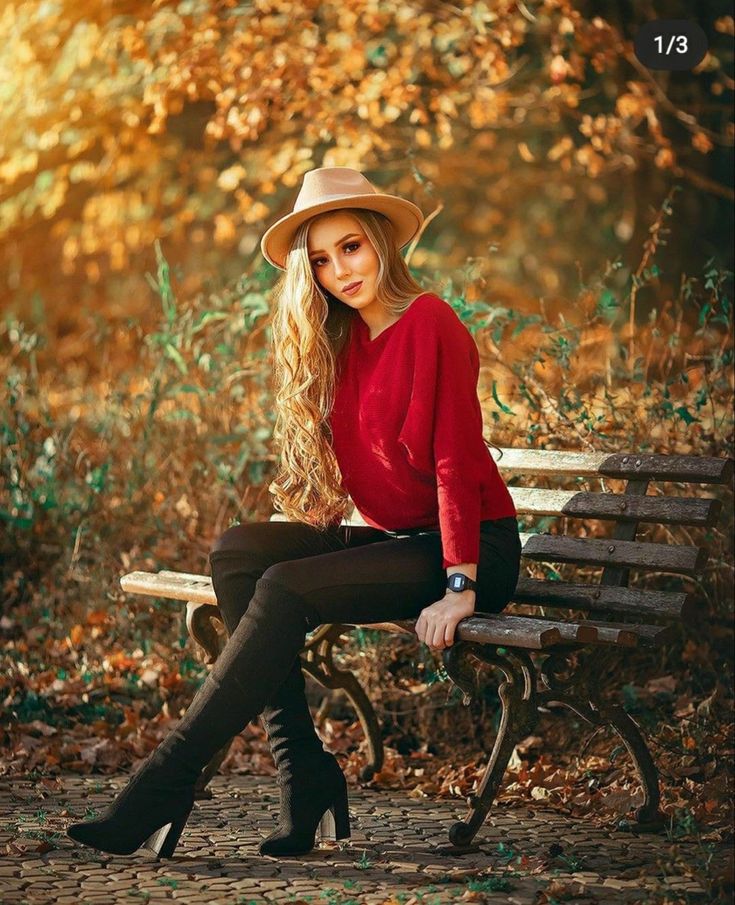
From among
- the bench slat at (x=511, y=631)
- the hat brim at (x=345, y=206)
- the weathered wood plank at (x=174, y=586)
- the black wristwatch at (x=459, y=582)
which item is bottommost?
the bench slat at (x=511, y=631)

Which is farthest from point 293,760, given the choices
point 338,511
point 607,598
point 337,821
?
point 607,598

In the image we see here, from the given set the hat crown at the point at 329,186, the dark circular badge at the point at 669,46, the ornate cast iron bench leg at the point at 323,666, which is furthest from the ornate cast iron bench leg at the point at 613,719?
the dark circular badge at the point at 669,46

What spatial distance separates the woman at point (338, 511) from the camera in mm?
3654

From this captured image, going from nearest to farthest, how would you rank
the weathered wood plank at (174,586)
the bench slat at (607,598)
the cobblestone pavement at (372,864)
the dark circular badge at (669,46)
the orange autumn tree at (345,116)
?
the cobblestone pavement at (372,864)
the bench slat at (607,598)
the weathered wood plank at (174,586)
the dark circular badge at (669,46)
the orange autumn tree at (345,116)

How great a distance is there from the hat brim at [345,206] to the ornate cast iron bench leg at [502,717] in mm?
1253

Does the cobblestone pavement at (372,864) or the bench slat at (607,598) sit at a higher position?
the bench slat at (607,598)

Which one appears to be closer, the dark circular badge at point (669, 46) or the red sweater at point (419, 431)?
the red sweater at point (419, 431)

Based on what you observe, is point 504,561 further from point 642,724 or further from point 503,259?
point 503,259

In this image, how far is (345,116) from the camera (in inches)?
339

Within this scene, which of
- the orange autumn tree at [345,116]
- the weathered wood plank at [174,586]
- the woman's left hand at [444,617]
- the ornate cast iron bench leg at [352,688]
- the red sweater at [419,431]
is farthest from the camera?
the orange autumn tree at [345,116]

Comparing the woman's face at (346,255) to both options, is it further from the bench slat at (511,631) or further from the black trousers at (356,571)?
the bench slat at (511,631)

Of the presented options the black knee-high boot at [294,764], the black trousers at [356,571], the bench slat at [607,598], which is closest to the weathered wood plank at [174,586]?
the black trousers at [356,571]

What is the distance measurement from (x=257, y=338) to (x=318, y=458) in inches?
139

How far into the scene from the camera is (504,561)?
158 inches
